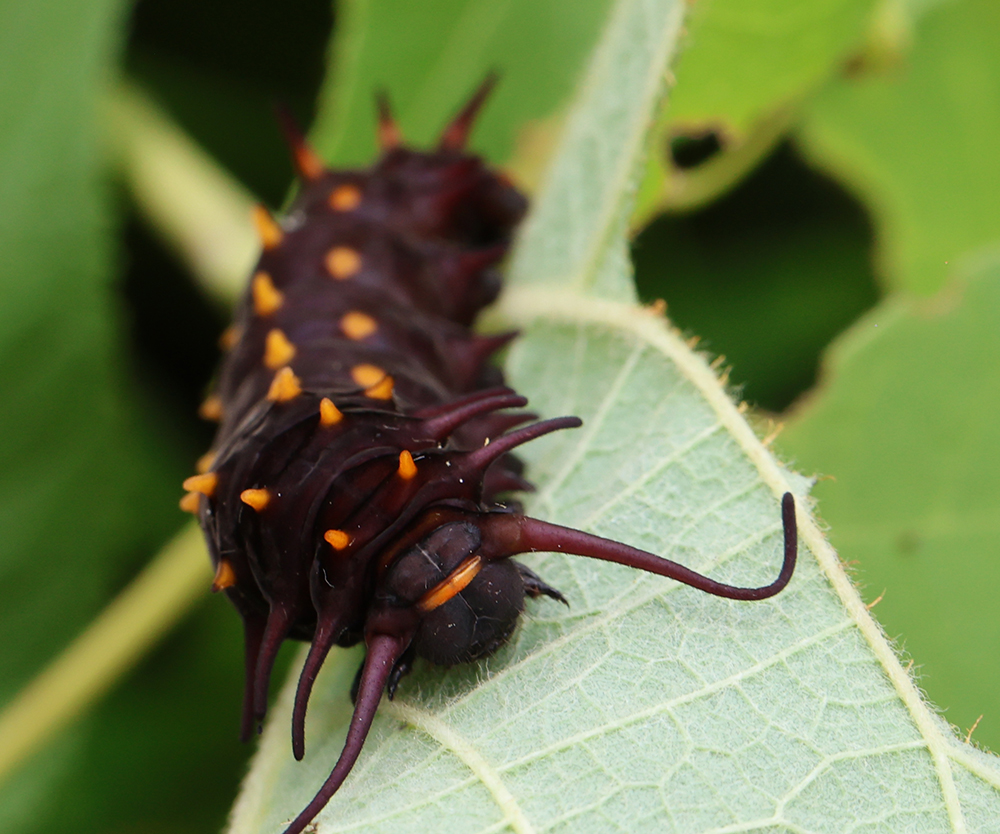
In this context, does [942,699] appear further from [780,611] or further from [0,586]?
[0,586]

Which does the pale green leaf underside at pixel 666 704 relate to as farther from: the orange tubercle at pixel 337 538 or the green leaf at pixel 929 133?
the green leaf at pixel 929 133

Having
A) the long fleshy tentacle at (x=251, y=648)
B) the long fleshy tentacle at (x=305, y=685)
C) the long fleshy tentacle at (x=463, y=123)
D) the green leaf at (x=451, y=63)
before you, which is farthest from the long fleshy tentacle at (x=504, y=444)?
the green leaf at (x=451, y=63)

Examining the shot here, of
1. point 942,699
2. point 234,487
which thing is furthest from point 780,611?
point 234,487

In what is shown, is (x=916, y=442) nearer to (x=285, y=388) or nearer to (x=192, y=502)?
(x=285, y=388)

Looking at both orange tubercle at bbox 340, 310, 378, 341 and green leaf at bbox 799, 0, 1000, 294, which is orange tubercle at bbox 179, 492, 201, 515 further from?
green leaf at bbox 799, 0, 1000, 294

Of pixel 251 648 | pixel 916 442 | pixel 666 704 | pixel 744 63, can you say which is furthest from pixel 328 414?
pixel 744 63

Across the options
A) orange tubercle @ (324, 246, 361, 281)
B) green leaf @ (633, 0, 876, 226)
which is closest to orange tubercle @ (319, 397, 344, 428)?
orange tubercle @ (324, 246, 361, 281)
